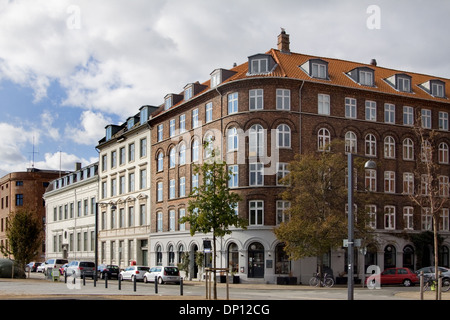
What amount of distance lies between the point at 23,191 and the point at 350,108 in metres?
66.2

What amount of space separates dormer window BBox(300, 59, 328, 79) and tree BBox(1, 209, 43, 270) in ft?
83.5

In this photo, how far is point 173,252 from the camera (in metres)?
56.2

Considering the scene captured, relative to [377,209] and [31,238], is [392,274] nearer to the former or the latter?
[377,209]

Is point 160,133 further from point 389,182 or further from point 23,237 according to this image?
point 389,182

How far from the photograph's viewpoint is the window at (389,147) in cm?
5159

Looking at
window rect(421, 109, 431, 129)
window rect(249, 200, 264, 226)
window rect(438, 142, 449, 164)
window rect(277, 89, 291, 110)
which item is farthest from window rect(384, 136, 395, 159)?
window rect(249, 200, 264, 226)

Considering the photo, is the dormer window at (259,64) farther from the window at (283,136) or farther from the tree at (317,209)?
the tree at (317,209)

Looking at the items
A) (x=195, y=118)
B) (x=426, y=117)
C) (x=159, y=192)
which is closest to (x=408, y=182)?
(x=426, y=117)

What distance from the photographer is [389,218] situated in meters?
51.0

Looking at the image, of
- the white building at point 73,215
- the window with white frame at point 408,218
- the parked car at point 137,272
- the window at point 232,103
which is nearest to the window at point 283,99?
the window at point 232,103

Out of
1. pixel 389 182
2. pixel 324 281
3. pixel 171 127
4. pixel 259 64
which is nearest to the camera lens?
pixel 324 281

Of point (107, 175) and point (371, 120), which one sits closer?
point (371, 120)
